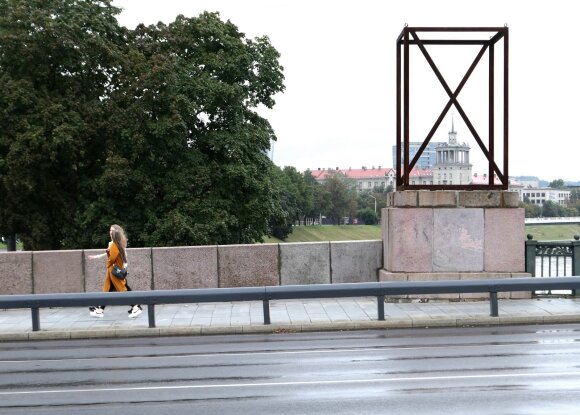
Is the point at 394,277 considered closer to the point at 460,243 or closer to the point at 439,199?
the point at 460,243

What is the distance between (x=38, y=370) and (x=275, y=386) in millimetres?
3381

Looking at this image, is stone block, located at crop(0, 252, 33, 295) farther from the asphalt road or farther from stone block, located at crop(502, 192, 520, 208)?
stone block, located at crop(502, 192, 520, 208)

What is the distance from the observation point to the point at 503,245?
581 inches

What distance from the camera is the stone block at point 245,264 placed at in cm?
1532

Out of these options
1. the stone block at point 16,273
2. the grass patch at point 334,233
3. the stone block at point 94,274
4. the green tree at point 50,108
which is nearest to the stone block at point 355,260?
the stone block at point 94,274

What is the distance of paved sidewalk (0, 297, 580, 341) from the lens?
40.5ft

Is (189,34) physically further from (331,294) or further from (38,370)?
(38,370)

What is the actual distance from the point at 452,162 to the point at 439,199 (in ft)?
5.32

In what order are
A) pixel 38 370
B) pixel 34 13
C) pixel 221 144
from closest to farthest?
pixel 38 370, pixel 34 13, pixel 221 144

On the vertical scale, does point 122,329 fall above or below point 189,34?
below

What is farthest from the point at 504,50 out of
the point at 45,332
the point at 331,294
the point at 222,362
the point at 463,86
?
the point at 45,332

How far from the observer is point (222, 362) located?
32.1ft

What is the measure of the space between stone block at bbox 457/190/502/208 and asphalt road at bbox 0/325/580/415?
10.6 feet

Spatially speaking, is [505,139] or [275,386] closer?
[275,386]
